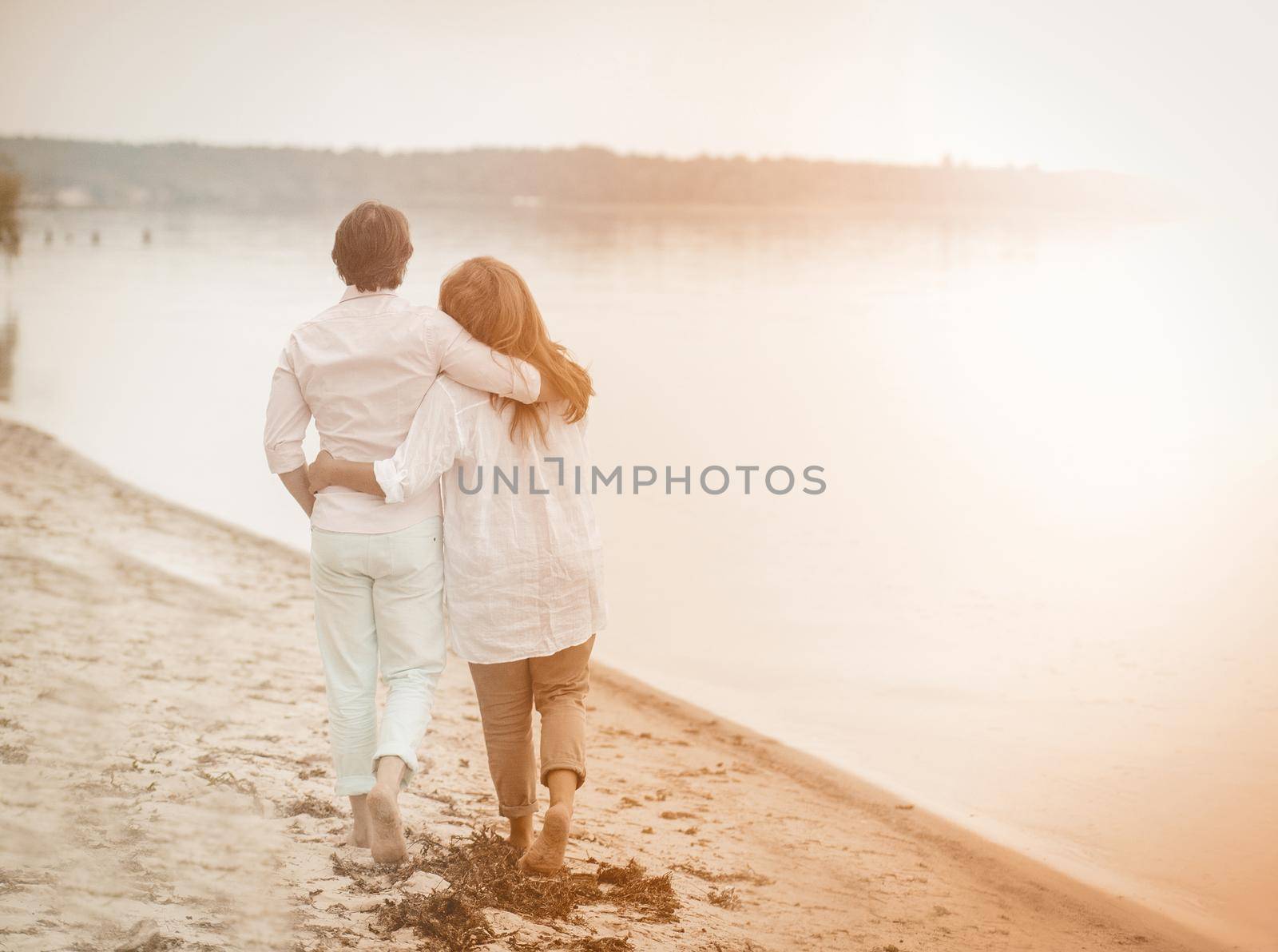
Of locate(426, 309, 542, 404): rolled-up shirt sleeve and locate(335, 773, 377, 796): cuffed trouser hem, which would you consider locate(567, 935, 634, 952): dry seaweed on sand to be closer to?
locate(335, 773, 377, 796): cuffed trouser hem

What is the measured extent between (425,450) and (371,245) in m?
0.42

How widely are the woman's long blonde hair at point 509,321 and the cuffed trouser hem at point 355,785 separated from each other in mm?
779

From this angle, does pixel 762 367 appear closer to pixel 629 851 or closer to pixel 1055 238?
pixel 629 851

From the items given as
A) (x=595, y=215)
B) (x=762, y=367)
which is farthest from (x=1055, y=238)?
(x=762, y=367)

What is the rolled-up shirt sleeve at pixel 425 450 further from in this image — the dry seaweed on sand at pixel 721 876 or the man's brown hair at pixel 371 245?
the dry seaweed on sand at pixel 721 876

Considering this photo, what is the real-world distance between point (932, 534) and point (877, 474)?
2.13 metres

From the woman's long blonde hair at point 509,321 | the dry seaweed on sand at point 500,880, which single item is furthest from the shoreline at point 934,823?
the woman's long blonde hair at point 509,321

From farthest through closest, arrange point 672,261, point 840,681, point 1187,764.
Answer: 1. point 672,261
2. point 840,681
3. point 1187,764

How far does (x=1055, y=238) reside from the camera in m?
46.6

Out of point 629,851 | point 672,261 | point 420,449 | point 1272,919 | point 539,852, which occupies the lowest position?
point 1272,919

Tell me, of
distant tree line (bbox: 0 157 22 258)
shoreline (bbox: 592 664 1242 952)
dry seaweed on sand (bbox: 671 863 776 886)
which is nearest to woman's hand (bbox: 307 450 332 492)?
dry seaweed on sand (bbox: 671 863 776 886)

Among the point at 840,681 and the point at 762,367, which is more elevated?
the point at 762,367

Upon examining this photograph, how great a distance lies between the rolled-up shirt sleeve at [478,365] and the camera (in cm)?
236

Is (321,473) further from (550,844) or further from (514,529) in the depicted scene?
(550,844)
